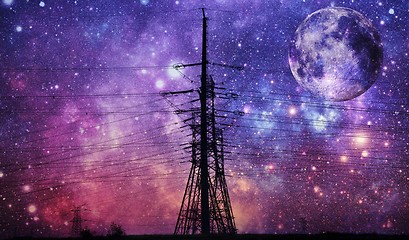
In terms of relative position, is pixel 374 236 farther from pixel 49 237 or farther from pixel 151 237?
pixel 49 237

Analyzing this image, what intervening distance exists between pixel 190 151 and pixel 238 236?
70.9ft

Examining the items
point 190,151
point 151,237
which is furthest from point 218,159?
point 151,237

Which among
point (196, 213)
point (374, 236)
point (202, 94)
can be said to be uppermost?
point (202, 94)

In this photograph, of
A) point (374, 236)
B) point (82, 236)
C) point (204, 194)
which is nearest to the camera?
point (374, 236)

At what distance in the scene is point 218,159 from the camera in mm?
35781

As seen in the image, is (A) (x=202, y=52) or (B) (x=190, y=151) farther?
(A) (x=202, y=52)

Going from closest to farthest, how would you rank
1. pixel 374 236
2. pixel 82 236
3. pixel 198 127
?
pixel 374 236 → pixel 82 236 → pixel 198 127

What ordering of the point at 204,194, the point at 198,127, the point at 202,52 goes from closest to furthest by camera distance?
the point at 204,194, the point at 198,127, the point at 202,52

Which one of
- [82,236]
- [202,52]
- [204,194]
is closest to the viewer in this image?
[82,236]

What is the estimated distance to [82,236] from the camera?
1347cm

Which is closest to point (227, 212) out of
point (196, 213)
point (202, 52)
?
point (196, 213)

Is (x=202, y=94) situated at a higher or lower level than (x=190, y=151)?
higher

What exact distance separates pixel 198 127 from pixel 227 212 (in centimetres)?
759

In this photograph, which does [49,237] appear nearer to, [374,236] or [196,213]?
[374,236]
